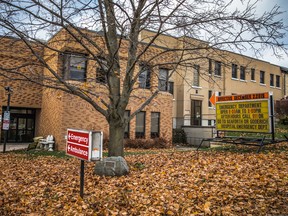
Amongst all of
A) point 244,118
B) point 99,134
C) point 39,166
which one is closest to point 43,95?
point 39,166

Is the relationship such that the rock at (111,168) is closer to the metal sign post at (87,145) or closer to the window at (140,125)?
the metal sign post at (87,145)

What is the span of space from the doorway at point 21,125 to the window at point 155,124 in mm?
10145

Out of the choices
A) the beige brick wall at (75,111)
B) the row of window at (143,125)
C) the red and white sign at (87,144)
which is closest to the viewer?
the red and white sign at (87,144)

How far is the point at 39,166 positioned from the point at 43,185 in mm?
3415

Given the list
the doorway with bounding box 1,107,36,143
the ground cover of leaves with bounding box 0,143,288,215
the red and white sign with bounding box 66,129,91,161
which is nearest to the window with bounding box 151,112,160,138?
the doorway with bounding box 1,107,36,143

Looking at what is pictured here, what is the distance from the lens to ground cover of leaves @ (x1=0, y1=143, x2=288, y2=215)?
4740 millimetres

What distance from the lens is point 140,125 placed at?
67.8ft

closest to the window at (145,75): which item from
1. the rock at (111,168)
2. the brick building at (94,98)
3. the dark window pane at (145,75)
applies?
the dark window pane at (145,75)

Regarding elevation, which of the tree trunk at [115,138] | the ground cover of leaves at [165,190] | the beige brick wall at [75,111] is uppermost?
the beige brick wall at [75,111]

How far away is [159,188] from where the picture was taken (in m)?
5.99

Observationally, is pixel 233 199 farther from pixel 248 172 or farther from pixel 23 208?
pixel 23 208

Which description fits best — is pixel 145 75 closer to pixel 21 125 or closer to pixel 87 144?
pixel 21 125

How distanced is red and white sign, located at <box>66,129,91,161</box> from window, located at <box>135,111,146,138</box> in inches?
569

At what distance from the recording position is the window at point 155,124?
21344 millimetres
